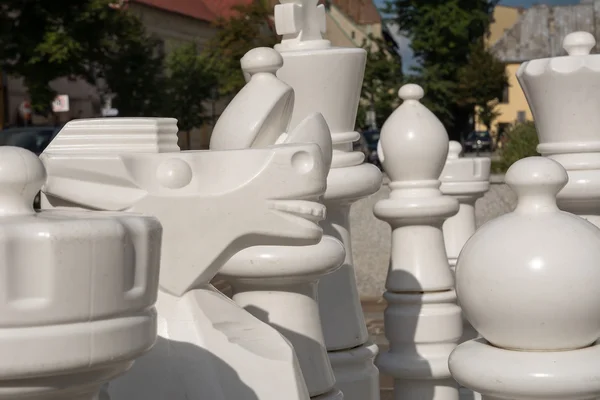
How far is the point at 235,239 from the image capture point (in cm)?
129

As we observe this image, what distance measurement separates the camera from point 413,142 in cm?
220

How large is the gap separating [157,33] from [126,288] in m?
34.6

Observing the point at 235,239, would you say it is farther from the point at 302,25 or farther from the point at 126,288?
the point at 302,25

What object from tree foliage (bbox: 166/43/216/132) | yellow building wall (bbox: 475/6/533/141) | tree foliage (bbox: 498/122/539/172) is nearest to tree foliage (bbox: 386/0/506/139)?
yellow building wall (bbox: 475/6/533/141)

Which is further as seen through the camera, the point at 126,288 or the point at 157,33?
the point at 157,33

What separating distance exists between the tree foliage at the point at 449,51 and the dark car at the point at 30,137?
2101 centimetres

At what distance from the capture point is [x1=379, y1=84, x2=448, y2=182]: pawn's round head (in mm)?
2203

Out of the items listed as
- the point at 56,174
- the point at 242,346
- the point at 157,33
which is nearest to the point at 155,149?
the point at 56,174

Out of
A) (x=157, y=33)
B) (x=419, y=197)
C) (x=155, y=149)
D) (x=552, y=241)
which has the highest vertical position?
(x=155, y=149)

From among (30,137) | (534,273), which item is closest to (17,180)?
(534,273)

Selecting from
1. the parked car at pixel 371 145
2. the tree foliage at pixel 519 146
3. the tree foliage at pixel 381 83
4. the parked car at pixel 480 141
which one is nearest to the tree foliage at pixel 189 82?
the tree foliage at pixel 381 83

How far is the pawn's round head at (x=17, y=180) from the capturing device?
0.88 metres

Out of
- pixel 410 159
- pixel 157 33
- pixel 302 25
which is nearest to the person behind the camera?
pixel 302 25

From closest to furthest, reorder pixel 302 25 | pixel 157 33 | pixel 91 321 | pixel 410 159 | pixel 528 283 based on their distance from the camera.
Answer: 1. pixel 91 321
2. pixel 528 283
3. pixel 302 25
4. pixel 410 159
5. pixel 157 33
